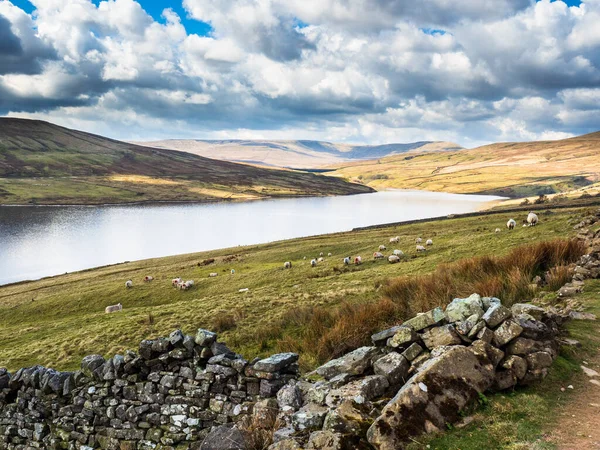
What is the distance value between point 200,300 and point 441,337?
78.5ft

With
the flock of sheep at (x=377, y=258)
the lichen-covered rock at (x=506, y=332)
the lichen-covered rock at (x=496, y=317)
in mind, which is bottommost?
the flock of sheep at (x=377, y=258)

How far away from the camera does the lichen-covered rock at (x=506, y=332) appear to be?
27.2 ft

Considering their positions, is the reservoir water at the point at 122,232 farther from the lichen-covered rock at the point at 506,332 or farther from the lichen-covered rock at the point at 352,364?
the lichen-covered rock at the point at 506,332

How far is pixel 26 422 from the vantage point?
1310 cm

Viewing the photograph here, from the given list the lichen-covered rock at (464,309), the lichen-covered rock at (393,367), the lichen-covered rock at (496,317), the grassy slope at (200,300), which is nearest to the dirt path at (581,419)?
the lichen-covered rock at (496,317)

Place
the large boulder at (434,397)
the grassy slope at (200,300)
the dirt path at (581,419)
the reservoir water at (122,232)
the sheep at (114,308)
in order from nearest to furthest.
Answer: the dirt path at (581,419)
the large boulder at (434,397)
the grassy slope at (200,300)
the sheep at (114,308)
the reservoir water at (122,232)

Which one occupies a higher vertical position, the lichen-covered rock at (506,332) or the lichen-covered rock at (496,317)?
the lichen-covered rock at (496,317)

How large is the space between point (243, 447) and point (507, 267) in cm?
1277

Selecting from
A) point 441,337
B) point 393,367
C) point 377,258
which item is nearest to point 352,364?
point 393,367

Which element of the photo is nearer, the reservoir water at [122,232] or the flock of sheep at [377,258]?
the flock of sheep at [377,258]

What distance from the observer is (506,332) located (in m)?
8.38

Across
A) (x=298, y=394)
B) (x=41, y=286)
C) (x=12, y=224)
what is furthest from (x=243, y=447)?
(x=12, y=224)

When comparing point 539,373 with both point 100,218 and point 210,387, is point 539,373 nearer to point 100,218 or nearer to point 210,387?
point 210,387

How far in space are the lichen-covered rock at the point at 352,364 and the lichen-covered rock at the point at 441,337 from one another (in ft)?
4.04
